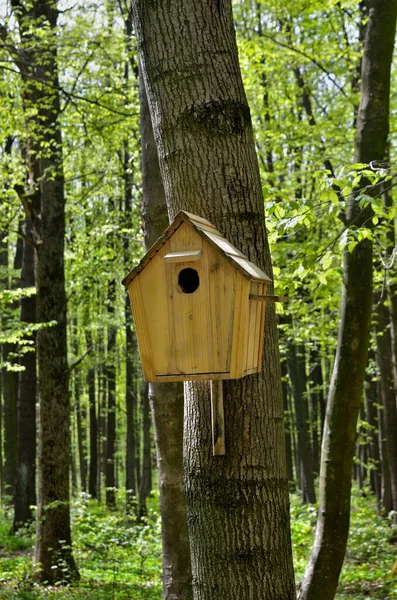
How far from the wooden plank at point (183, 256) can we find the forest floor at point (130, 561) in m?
5.34

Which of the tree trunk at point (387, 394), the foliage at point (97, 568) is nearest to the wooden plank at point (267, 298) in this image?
the foliage at point (97, 568)

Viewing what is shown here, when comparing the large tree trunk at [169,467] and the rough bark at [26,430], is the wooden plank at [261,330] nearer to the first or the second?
the large tree trunk at [169,467]

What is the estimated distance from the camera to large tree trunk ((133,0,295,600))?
217 centimetres

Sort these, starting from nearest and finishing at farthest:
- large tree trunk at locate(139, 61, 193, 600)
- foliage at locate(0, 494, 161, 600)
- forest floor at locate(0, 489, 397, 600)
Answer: large tree trunk at locate(139, 61, 193, 600)
foliage at locate(0, 494, 161, 600)
forest floor at locate(0, 489, 397, 600)


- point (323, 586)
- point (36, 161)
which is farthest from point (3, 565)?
point (36, 161)

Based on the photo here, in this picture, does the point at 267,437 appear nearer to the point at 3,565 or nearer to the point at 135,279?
the point at 135,279

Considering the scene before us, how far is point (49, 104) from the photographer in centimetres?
881

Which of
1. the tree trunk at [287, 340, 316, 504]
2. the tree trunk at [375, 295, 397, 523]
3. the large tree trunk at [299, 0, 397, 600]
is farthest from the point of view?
the tree trunk at [287, 340, 316, 504]

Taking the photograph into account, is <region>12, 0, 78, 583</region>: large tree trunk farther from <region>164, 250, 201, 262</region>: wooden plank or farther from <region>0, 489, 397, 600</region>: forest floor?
<region>164, 250, 201, 262</region>: wooden plank

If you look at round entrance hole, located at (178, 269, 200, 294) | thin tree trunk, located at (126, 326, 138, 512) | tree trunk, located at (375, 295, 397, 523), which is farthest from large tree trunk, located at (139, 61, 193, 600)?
thin tree trunk, located at (126, 326, 138, 512)

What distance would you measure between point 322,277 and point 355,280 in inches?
47.3

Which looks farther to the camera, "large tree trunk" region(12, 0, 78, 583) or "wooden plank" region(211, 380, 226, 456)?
"large tree trunk" region(12, 0, 78, 583)

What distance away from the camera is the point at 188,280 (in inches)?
93.9

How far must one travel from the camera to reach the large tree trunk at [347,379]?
194 inches
